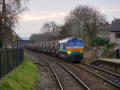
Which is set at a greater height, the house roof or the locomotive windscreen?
the house roof

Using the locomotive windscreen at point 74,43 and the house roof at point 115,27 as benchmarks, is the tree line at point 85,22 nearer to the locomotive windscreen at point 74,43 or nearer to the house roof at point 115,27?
the house roof at point 115,27

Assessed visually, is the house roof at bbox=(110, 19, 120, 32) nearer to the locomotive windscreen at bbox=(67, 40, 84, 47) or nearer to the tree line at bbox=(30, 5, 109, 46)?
the tree line at bbox=(30, 5, 109, 46)

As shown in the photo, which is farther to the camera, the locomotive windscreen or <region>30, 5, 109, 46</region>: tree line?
<region>30, 5, 109, 46</region>: tree line

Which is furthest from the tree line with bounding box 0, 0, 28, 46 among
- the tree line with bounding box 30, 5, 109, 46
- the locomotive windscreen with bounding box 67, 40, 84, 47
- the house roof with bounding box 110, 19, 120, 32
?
the tree line with bounding box 30, 5, 109, 46

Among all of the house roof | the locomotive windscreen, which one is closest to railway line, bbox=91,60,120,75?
the locomotive windscreen

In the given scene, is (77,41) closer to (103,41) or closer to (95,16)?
(103,41)

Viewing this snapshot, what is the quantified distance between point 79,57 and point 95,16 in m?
41.2

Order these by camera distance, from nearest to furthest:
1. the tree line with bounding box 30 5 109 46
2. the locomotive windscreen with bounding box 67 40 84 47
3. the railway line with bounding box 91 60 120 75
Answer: the railway line with bounding box 91 60 120 75 < the locomotive windscreen with bounding box 67 40 84 47 < the tree line with bounding box 30 5 109 46

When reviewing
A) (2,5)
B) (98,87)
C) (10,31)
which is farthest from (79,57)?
(98,87)

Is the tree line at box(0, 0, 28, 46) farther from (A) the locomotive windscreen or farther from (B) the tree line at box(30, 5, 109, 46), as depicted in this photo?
(B) the tree line at box(30, 5, 109, 46)

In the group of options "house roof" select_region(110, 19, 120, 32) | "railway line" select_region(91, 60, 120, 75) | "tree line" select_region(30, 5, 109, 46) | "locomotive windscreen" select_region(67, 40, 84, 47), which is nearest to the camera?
"railway line" select_region(91, 60, 120, 75)

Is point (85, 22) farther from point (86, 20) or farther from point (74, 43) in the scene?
point (74, 43)

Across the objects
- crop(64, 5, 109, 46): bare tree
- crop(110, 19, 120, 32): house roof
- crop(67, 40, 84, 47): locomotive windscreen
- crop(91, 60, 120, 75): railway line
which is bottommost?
crop(91, 60, 120, 75): railway line

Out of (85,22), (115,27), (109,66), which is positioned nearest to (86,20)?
(85,22)
